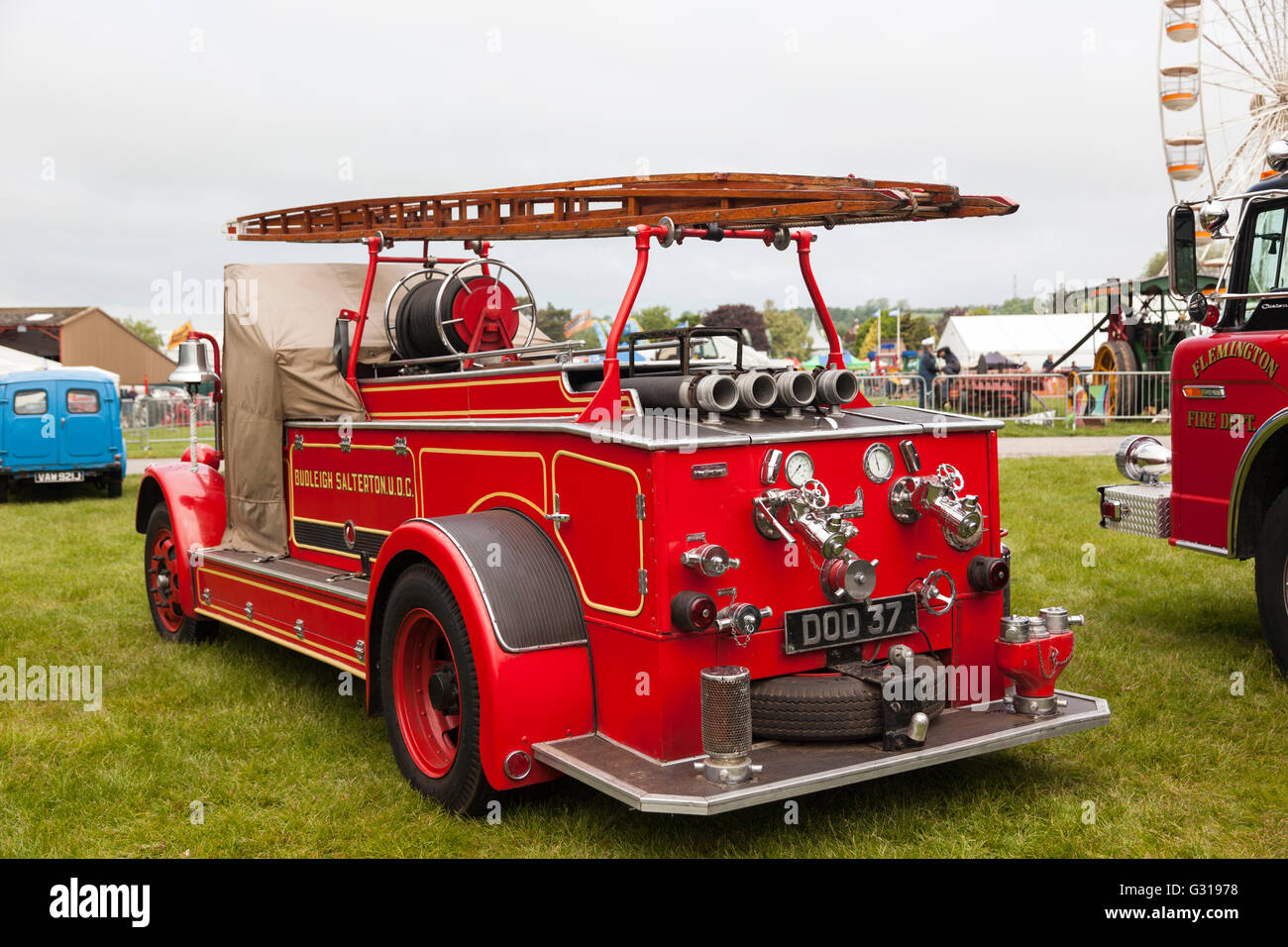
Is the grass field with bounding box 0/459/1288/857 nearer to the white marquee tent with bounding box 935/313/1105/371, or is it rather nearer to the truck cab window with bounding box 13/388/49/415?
the truck cab window with bounding box 13/388/49/415

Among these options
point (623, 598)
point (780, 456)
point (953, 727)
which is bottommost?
point (953, 727)

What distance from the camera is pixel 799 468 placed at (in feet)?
13.4

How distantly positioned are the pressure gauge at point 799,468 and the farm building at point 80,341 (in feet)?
160

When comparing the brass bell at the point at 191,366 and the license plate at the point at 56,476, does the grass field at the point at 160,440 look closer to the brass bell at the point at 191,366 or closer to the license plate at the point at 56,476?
the license plate at the point at 56,476

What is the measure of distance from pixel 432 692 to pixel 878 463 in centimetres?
186

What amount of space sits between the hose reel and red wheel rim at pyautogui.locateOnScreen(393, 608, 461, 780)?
5.57 feet

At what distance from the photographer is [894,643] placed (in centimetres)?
433

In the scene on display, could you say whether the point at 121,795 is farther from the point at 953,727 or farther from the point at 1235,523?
the point at 1235,523

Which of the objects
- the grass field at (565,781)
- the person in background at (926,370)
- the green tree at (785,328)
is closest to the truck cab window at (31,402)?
the grass field at (565,781)

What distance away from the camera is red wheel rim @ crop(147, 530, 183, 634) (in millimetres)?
7324

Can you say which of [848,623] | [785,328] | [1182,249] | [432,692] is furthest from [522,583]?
[785,328]
